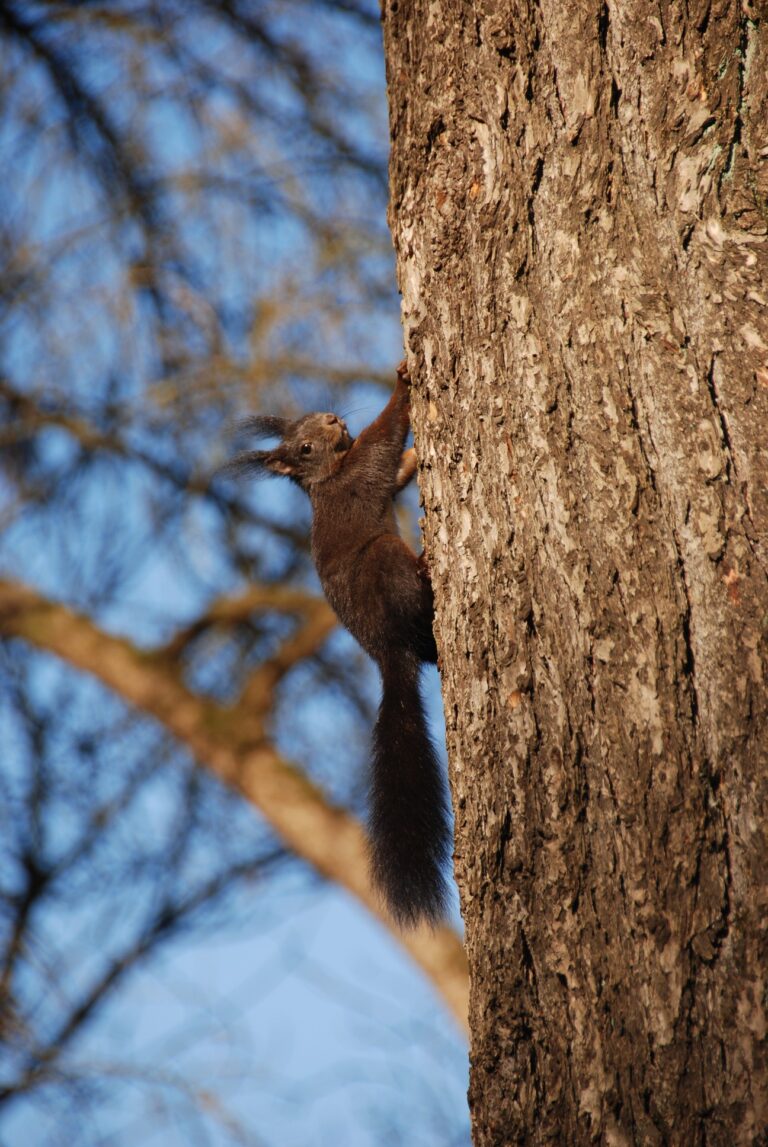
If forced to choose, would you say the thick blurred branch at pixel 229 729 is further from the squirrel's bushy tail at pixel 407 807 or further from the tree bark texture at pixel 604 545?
the tree bark texture at pixel 604 545

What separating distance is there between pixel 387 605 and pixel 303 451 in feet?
2.82

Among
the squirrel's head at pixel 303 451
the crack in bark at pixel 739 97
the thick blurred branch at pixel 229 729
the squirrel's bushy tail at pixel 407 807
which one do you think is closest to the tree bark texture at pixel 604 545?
the crack in bark at pixel 739 97

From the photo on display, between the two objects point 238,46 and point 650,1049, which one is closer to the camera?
point 650,1049

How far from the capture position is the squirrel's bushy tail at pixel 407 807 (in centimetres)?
249

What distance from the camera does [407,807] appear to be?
261 cm

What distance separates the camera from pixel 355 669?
19.1 ft

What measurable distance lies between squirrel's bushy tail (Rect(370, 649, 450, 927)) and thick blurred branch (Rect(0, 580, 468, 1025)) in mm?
2476

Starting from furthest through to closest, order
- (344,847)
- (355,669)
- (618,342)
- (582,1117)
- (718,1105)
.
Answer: (355,669) → (344,847) → (618,342) → (582,1117) → (718,1105)

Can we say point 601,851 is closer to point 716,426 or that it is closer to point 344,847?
point 716,426

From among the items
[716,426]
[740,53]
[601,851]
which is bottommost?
[601,851]

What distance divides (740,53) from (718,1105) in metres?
1.43

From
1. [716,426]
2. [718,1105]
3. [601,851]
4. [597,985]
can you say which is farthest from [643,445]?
[718,1105]

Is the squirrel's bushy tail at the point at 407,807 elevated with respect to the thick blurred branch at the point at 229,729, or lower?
lower

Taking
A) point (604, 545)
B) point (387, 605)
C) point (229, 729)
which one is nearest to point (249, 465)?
point (387, 605)
